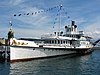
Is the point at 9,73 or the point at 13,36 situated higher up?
the point at 13,36

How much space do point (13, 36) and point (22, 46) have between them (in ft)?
9.74

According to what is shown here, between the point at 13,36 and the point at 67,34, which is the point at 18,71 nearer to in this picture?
the point at 13,36

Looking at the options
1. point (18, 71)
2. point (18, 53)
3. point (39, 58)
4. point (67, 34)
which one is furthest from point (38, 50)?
point (67, 34)

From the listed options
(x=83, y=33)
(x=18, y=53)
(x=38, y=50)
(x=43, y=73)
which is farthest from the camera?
(x=83, y=33)

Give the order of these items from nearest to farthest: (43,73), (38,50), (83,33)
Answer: (43,73) < (38,50) < (83,33)

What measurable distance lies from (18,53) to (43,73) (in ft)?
49.8

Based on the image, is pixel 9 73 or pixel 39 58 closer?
pixel 9 73

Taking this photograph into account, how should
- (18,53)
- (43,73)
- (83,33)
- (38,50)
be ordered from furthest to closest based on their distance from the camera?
1. (83,33)
2. (38,50)
3. (18,53)
4. (43,73)

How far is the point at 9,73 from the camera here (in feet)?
125

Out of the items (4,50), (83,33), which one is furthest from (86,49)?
(4,50)

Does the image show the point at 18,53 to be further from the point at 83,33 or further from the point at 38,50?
the point at 83,33

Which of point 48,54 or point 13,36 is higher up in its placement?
point 13,36

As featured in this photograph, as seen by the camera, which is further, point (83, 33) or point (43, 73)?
point (83, 33)

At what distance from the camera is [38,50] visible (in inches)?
2186
